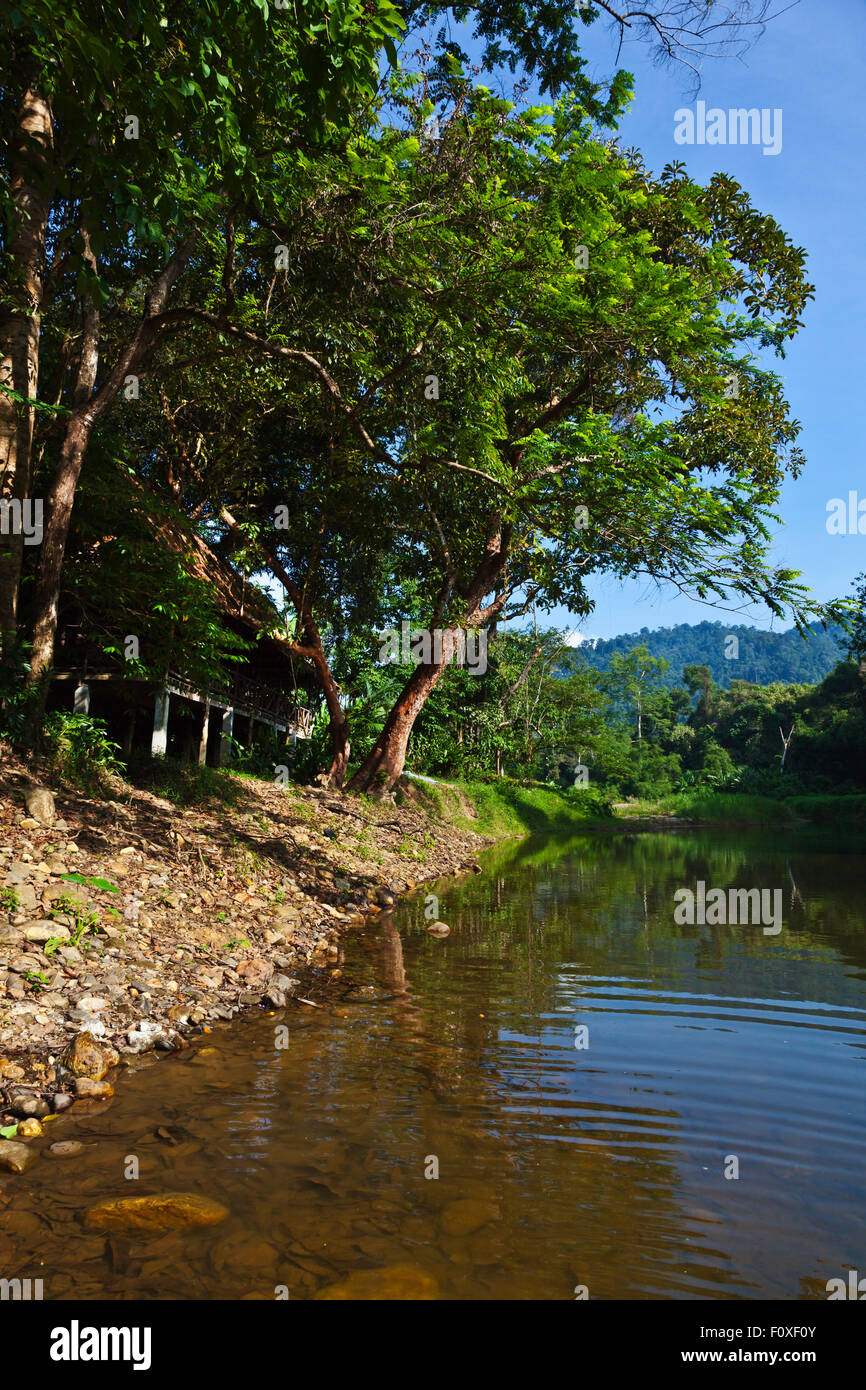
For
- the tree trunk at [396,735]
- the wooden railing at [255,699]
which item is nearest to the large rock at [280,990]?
the wooden railing at [255,699]

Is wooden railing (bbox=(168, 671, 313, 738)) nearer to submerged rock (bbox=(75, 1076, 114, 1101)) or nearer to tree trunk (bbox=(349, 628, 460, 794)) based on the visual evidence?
tree trunk (bbox=(349, 628, 460, 794))

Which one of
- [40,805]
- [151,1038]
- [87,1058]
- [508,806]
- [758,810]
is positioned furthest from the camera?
[758,810]

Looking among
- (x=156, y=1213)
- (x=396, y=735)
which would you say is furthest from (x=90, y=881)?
(x=396, y=735)

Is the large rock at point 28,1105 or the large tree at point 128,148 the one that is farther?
the large tree at point 128,148

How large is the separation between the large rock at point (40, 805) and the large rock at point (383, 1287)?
6240 millimetres

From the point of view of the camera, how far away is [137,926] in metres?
7.17

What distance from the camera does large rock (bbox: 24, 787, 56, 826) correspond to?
812 cm

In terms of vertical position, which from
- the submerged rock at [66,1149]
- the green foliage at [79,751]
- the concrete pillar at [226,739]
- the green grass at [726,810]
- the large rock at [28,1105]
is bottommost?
the submerged rock at [66,1149]

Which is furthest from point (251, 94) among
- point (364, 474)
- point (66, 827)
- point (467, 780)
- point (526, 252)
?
point (467, 780)

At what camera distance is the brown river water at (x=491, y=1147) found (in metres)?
3.12

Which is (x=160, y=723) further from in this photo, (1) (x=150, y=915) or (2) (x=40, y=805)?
(1) (x=150, y=915)

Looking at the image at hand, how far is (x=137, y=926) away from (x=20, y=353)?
23.8 ft

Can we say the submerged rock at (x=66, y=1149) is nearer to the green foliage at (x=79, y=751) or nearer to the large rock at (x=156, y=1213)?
the large rock at (x=156, y=1213)

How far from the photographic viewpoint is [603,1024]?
6477 mm
